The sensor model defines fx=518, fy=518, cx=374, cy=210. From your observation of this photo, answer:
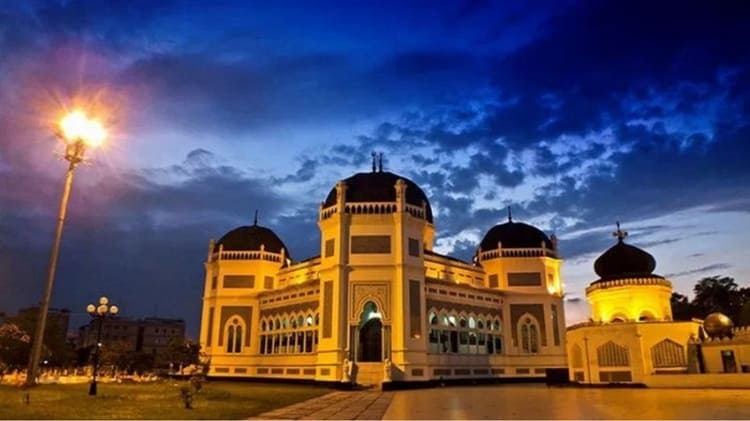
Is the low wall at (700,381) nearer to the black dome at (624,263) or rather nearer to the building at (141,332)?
the black dome at (624,263)

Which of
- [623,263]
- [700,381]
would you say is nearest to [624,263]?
[623,263]

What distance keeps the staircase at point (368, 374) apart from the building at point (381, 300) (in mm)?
61

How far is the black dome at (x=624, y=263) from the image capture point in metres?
36.4

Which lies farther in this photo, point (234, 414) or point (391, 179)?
point (391, 179)

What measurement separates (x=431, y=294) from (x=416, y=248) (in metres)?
3.66

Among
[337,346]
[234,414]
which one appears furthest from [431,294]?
[234,414]

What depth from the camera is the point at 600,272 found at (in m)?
38.4

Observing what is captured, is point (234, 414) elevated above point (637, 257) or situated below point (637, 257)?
below

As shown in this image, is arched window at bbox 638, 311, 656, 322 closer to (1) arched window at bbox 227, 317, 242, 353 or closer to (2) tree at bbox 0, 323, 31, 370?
(1) arched window at bbox 227, 317, 242, 353

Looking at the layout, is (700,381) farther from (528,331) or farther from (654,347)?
(528,331)

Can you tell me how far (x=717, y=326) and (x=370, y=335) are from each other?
65.9 ft

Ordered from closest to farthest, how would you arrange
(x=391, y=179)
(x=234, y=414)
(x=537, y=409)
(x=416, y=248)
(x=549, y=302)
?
1. (x=234, y=414)
2. (x=537, y=409)
3. (x=416, y=248)
4. (x=391, y=179)
5. (x=549, y=302)

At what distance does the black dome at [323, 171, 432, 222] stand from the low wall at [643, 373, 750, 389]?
1765 cm

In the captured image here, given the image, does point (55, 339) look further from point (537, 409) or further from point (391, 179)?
point (537, 409)
